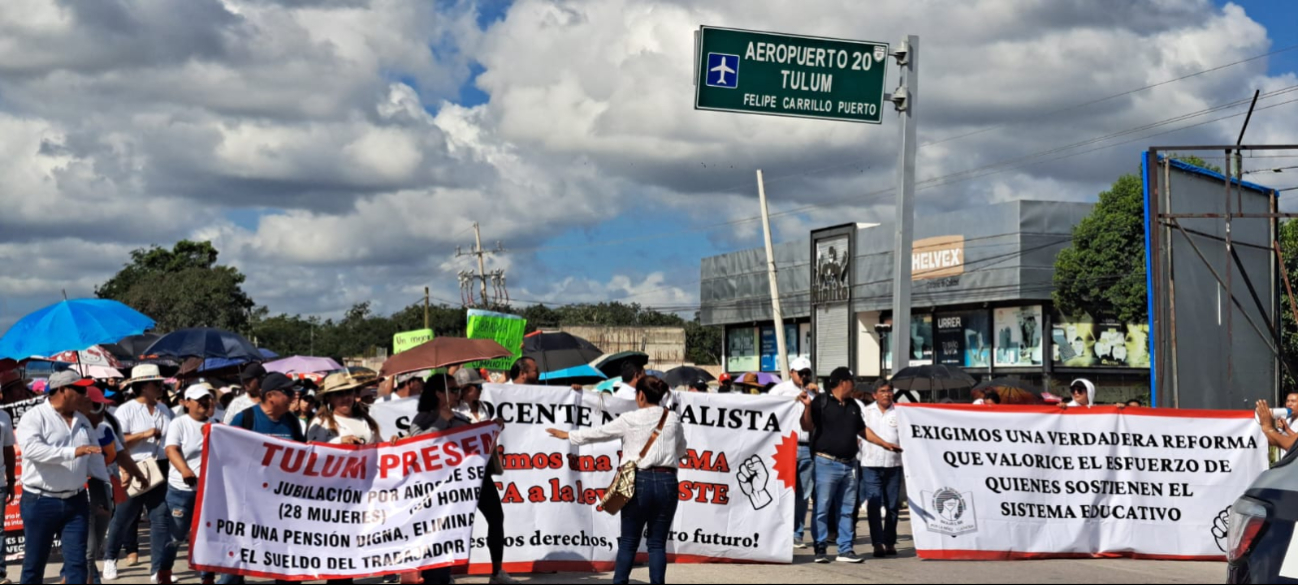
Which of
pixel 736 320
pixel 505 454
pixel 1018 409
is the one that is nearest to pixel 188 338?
pixel 505 454

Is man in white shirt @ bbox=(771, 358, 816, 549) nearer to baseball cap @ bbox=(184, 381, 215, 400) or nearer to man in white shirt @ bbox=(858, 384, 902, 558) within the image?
man in white shirt @ bbox=(858, 384, 902, 558)

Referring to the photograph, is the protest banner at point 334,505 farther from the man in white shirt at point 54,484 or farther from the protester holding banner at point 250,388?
the protester holding banner at point 250,388

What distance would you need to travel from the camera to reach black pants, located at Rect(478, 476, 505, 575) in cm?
987

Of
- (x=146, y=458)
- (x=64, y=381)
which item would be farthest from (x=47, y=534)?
(x=146, y=458)

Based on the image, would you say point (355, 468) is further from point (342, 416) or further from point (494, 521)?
point (494, 521)

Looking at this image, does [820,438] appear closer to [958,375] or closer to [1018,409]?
[1018,409]

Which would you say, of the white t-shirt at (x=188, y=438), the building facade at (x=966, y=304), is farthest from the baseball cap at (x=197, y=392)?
the building facade at (x=966, y=304)

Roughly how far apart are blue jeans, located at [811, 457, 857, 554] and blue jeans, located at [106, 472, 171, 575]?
17.9ft

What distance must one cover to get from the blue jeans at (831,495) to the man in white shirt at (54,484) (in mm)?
6110

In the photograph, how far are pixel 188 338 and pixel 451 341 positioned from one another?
42.9ft

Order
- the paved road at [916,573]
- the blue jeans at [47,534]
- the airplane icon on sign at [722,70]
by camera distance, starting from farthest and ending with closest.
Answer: the airplane icon on sign at [722,70]
the paved road at [916,573]
the blue jeans at [47,534]

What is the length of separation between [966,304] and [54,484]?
42.7m

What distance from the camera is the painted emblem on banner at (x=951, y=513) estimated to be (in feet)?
38.3

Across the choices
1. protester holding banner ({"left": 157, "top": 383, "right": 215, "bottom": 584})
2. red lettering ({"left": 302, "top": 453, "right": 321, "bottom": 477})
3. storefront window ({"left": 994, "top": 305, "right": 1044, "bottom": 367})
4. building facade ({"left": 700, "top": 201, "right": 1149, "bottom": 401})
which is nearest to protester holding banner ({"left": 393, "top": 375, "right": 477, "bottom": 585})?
red lettering ({"left": 302, "top": 453, "right": 321, "bottom": 477})
